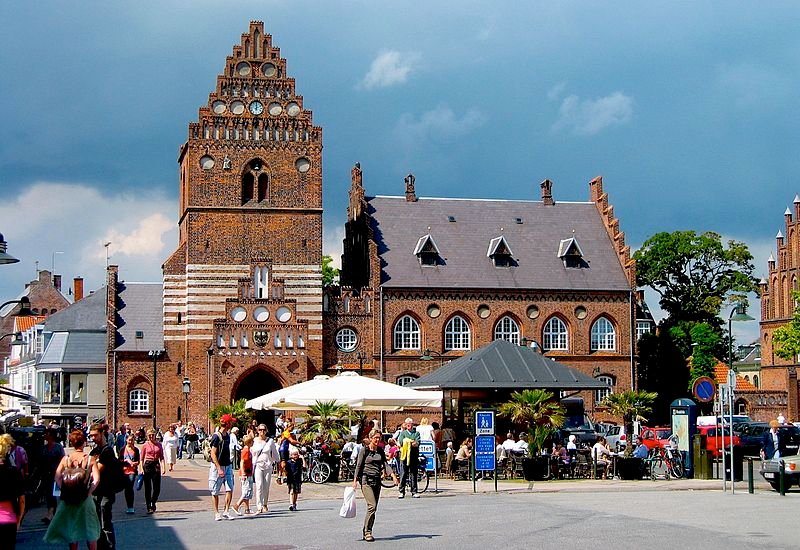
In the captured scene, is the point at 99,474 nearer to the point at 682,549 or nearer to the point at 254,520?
the point at 254,520

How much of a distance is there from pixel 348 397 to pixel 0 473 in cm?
2142

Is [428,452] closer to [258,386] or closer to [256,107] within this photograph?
[258,386]

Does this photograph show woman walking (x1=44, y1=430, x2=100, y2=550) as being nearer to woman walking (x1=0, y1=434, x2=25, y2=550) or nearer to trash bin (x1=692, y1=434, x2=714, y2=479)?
woman walking (x1=0, y1=434, x2=25, y2=550)

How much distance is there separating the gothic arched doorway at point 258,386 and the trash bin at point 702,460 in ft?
97.3

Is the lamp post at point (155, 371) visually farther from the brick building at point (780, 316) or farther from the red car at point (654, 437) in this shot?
the brick building at point (780, 316)

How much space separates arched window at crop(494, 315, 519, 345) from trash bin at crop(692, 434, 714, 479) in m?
30.1

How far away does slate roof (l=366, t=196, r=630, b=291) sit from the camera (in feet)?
210

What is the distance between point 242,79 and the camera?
61312 mm

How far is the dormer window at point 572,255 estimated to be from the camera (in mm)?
65688

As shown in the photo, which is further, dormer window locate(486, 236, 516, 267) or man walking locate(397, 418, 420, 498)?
dormer window locate(486, 236, 516, 267)

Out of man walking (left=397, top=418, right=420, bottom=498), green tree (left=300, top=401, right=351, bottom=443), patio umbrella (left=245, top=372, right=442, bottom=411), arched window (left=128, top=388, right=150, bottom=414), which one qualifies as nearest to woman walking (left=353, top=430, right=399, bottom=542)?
man walking (left=397, top=418, right=420, bottom=498)

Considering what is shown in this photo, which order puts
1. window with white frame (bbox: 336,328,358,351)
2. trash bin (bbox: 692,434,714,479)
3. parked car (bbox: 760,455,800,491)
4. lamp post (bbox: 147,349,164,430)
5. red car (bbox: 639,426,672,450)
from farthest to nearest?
window with white frame (bbox: 336,328,358,351) → lamp post (bbox: 147,349,164,430) → red car (bbox: 639,426,672,450) → trash bin (bbox: 692,434,714,479) → parked car (bbox: 760,455,800,491)

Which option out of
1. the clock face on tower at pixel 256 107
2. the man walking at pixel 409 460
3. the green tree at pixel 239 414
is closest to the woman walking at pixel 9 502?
the man walking at pixel 409 460

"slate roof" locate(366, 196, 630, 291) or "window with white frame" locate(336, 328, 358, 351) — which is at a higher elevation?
"slate roof" locate(366, 196, 630, 291)
